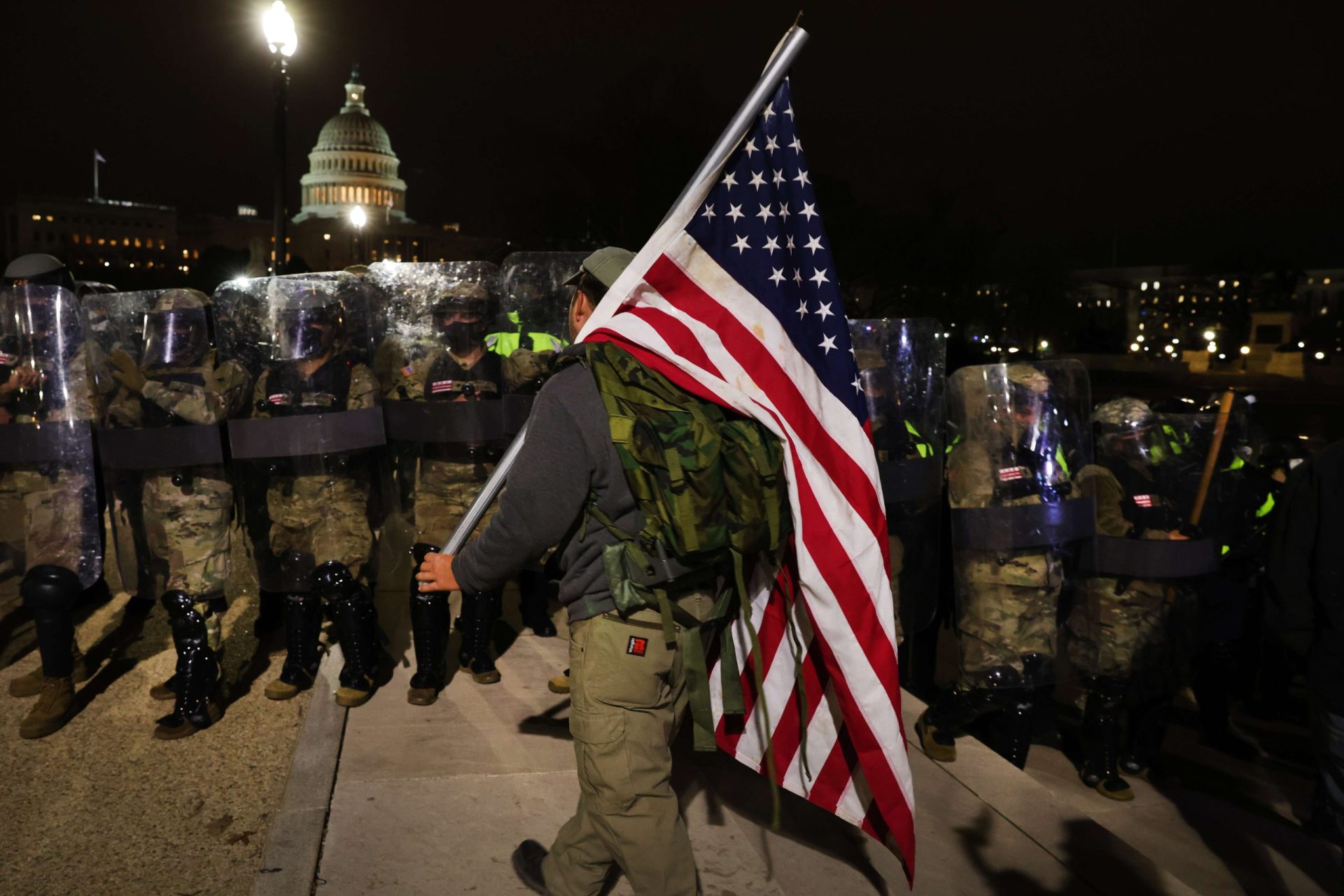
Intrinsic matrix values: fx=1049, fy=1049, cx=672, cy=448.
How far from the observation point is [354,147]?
92062 millimetres

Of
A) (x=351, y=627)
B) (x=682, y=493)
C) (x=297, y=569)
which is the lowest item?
(x=351, y=627)

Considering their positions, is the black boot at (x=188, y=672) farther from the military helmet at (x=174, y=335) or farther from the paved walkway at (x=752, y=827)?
the military helmet at (x=174, y=335)

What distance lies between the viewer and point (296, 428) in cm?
482

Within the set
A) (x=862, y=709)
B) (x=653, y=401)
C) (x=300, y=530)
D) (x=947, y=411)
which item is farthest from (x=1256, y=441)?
(x=300, y=530)

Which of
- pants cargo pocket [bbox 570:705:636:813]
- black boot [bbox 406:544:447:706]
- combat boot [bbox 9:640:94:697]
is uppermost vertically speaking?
pants cargo pocket [bbox 570:705:636:813]

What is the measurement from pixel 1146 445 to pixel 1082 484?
0.47 meters

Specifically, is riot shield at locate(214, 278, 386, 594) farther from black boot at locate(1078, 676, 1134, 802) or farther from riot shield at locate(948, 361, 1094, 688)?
black boot at locate(1078, 676, 1134, 802)

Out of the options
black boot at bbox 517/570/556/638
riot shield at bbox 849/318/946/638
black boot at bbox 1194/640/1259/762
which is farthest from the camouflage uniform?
black boot at bbox 517/570/556/638

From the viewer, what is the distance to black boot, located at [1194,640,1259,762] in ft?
18.6

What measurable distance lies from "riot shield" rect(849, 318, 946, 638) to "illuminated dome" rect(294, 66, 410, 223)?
302ft

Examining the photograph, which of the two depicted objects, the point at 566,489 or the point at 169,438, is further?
the point at 169,438

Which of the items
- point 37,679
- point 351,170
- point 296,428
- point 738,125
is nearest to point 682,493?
point 738,125

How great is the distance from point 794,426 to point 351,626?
2778mm

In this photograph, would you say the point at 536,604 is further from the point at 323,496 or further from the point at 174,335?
the point at 174,335
